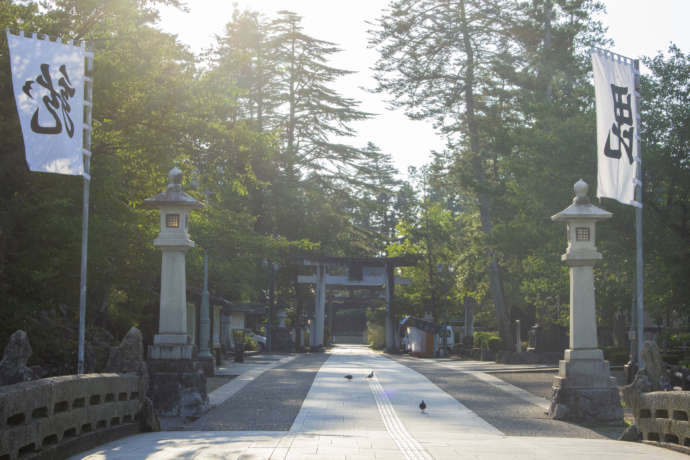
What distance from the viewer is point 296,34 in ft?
159

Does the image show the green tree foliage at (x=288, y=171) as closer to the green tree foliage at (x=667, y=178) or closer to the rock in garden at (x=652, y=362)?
the green tree foliage at (x=667, y=178)

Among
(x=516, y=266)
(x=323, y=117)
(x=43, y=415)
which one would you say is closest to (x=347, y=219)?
(x=323, y=117)

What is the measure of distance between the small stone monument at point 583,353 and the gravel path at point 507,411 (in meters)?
0.55

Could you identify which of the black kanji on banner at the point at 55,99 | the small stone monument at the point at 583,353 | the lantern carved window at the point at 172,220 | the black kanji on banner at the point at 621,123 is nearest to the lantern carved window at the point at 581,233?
the small stone monument at the point at 583,353

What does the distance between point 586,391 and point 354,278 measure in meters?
36.0

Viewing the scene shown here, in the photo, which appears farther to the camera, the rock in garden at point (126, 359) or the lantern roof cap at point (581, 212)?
the lantern roof cap at point (581, 212)

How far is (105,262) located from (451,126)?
23004 mm

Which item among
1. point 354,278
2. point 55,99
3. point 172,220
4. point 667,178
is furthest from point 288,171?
point 55,99

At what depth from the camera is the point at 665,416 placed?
10.1m

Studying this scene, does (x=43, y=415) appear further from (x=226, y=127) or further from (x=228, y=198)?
(x=228, y=198)

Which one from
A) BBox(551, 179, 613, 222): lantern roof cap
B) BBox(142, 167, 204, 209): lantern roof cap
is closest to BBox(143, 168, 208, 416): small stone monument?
BBox(142, 167, 204, 209): lantern roof cap

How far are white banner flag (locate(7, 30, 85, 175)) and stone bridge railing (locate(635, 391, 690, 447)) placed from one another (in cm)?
942

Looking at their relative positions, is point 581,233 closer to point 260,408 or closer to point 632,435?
point 632,435

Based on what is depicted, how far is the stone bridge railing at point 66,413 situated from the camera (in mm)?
7047
